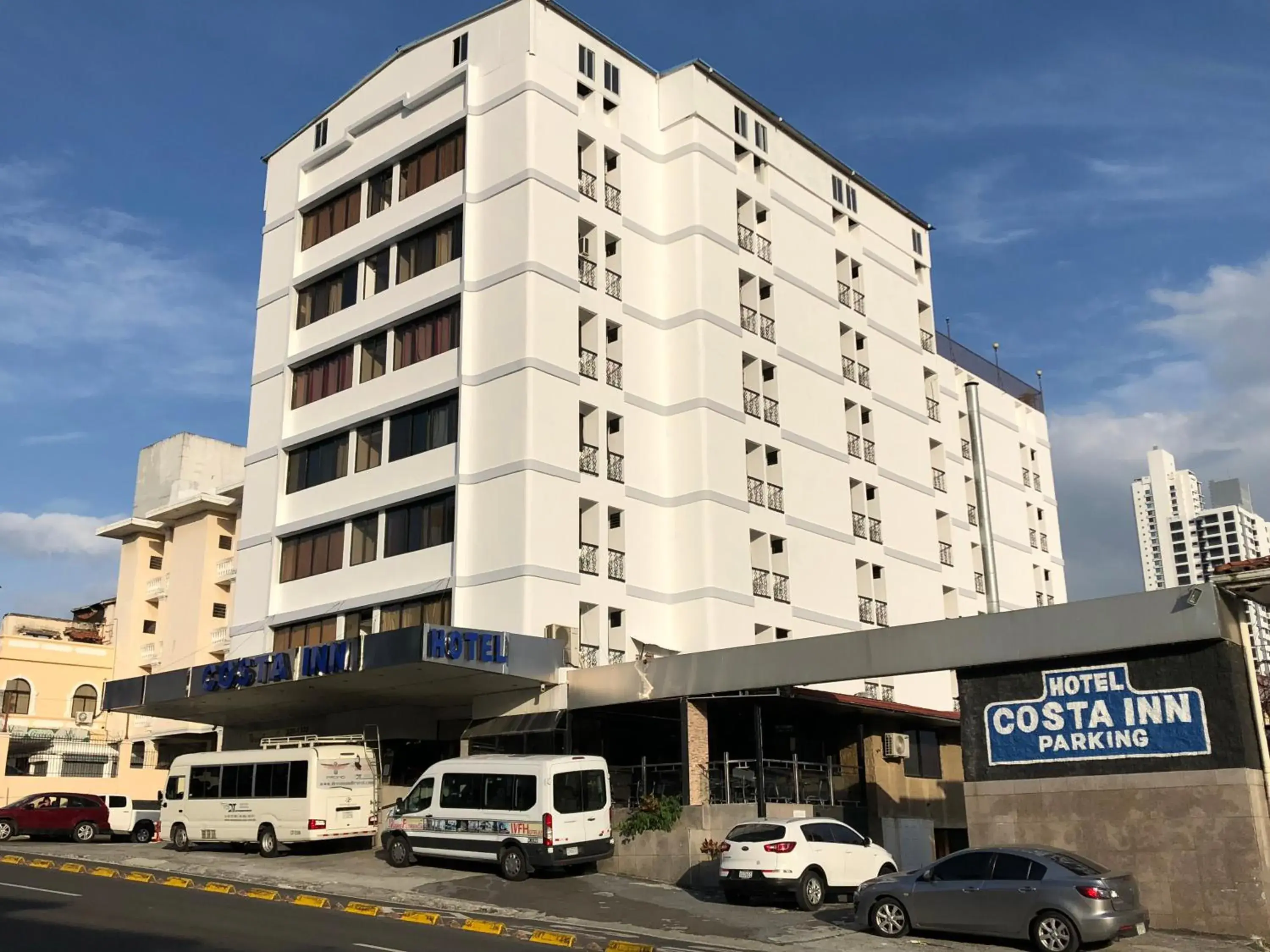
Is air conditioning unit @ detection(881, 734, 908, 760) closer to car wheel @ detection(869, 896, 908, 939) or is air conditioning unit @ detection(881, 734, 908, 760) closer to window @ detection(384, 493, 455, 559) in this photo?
window @ detection(384, 493, 455, 559)

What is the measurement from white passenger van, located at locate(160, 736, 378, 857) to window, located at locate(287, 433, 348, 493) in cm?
1117

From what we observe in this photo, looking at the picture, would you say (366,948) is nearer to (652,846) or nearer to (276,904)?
(276,904)

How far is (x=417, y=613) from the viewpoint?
3741 centimetres

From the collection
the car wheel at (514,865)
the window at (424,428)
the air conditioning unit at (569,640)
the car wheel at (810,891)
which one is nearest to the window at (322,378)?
the window at (424,428)

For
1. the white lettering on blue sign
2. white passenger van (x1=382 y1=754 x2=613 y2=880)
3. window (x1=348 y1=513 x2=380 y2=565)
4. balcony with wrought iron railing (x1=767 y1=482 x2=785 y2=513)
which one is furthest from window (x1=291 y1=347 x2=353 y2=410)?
the white lettering on blue sign

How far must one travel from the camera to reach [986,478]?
57312 millimetres

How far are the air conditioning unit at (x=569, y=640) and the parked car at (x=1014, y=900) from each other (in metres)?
14.0

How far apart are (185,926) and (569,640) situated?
1626 centimetres

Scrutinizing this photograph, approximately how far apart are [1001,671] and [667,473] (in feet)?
59.2

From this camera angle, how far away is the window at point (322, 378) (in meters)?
42.7

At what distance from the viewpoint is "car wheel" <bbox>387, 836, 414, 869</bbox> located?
2903cm

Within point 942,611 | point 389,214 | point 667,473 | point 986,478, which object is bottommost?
point 942,611

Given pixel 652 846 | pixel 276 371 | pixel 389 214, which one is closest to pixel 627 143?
pixel 389 214

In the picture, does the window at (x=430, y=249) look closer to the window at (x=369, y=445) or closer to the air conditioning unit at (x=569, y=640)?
the window at (x=369, y=445)
